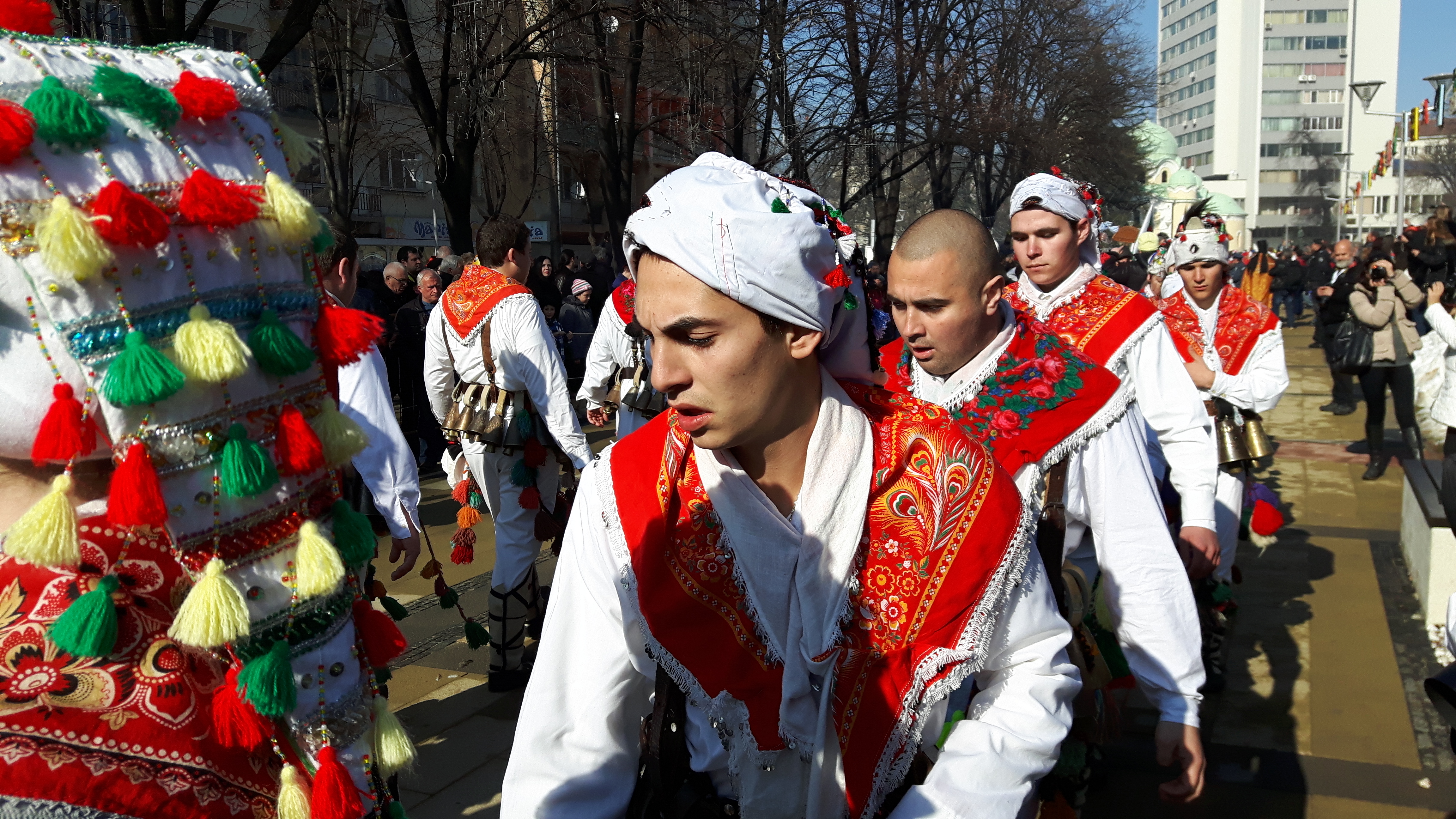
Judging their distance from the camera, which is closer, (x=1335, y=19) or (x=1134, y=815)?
(x=1134, y=815)

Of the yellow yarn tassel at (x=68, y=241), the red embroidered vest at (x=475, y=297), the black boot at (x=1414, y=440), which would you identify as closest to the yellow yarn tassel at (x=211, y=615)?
the yellow yarn tassel at (x=68, y=241)

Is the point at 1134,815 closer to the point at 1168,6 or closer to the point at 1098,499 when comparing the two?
the point at 1098,499

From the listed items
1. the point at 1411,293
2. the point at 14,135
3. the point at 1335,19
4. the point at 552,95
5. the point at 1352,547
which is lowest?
the point at 1352,547

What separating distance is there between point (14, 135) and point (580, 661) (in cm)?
113

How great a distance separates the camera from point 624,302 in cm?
671

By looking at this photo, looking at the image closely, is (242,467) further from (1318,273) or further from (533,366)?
(1318,273)

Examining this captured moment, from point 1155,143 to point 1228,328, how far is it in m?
49.1

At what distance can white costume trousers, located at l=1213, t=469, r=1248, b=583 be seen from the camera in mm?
5418

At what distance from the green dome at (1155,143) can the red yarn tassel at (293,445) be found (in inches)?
1703

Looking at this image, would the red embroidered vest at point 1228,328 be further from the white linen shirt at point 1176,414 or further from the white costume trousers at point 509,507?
the white costume trousers at point 509,507

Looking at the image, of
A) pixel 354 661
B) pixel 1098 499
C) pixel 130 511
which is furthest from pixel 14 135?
pixel 1098 499

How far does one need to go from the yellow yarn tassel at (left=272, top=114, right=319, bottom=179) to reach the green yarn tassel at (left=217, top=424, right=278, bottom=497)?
1.59ft

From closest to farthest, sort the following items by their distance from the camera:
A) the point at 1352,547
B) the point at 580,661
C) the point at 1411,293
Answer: the point at 580,661, the point at 1352,547, the point at 1411,293

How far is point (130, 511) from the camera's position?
1531 mm
